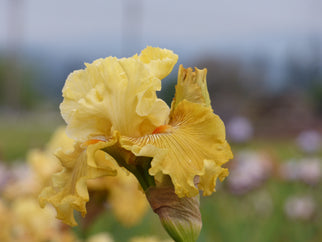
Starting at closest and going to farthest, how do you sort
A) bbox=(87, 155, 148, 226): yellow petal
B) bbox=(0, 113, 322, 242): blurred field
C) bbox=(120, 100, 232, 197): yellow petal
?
bbox=(120, 100, 232, 197): yellow petal
bbox=(87, 155, 148, 226): yellow petal
bbox=(0, 113, 322, 242): blurred field

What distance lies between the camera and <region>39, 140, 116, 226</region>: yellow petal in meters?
0.61

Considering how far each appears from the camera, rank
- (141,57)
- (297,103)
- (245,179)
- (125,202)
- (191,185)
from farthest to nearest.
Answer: (297,103) → (245,179) → (125,202) → (141,57) → (191,185)

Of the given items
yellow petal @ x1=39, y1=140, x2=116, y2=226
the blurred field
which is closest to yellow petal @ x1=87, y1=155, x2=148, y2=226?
the blurred field

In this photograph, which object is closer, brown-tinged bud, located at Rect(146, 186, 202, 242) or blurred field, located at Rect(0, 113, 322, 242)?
brown-tinged bud, located at Rect(146, 186, 202, 242)

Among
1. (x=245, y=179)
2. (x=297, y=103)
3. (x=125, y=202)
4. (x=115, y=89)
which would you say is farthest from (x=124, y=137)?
(x=297, y=103)

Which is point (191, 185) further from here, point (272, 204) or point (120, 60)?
point (272, 204)

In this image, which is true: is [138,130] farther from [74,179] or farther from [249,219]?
[249,219]

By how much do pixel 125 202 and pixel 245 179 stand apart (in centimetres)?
112

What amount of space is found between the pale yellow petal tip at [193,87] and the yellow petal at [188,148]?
0.09 ft

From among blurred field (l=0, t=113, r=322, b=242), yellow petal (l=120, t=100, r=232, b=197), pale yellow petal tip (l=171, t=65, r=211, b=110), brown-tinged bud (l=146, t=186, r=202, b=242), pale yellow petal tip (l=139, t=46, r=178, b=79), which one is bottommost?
blurred field (l=0, t=113, r=322, b=242)

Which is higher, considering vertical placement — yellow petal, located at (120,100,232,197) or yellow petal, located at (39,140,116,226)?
yellow petal, located at (120,100,232,197)

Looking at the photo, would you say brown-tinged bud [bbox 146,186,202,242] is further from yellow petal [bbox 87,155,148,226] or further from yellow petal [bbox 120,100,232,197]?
yellow petal [bbox 87,155,148,226]

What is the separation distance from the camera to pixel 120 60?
64 cm

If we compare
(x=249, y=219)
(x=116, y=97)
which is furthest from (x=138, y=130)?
(x=249, y=219)
